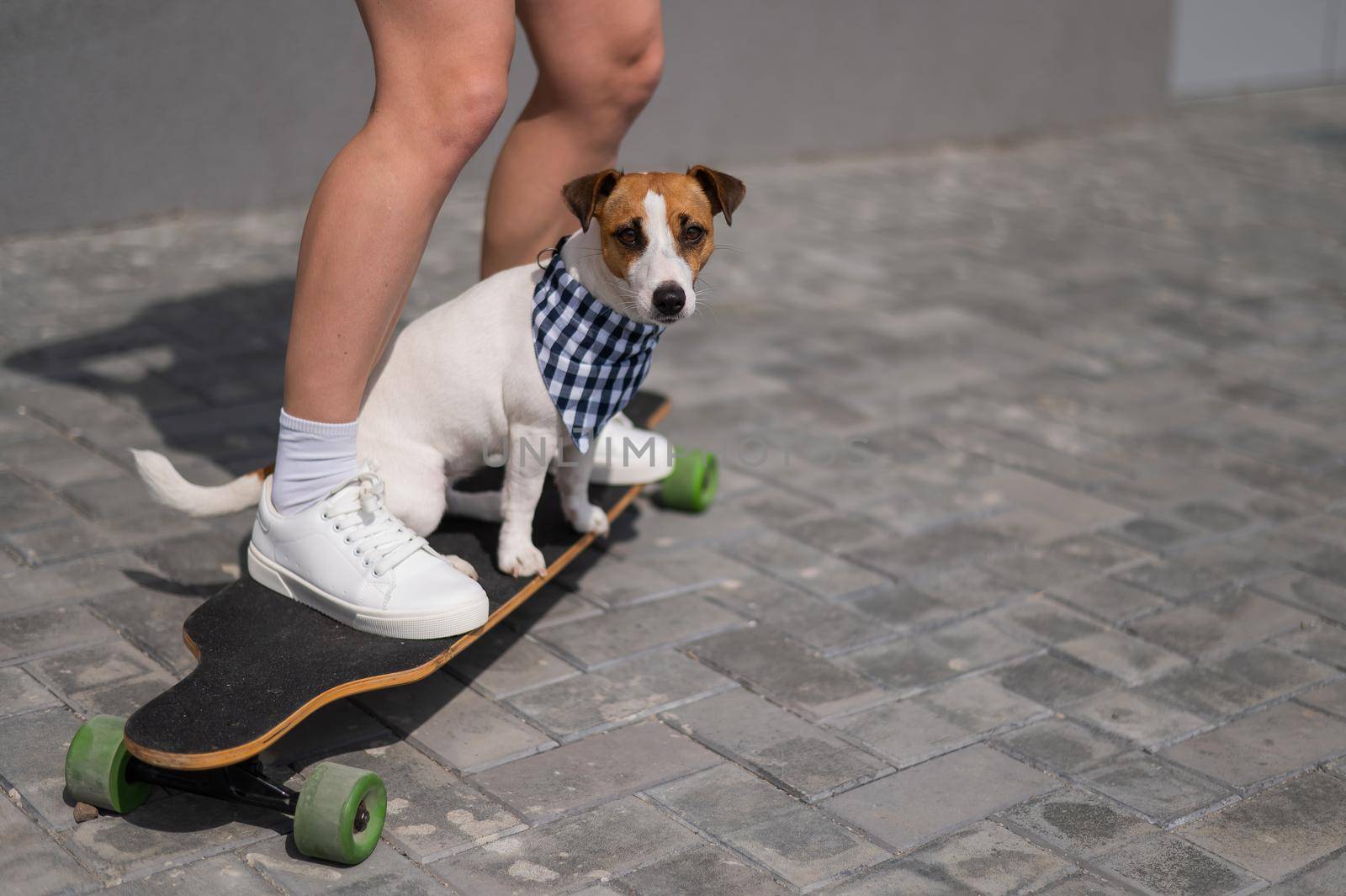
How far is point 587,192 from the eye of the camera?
8.45 ft

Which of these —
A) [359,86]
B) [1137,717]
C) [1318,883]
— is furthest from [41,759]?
[359,86]

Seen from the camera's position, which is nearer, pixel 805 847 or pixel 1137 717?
pixel 805 847

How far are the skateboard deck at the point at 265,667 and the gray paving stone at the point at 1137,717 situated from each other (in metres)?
1.10

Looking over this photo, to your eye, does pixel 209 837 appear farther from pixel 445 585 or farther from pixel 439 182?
pixel 439 182

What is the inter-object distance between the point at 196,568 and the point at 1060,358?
9.95 feet

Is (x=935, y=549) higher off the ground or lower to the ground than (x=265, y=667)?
lower

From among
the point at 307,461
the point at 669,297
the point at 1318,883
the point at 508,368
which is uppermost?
the point at 669,297

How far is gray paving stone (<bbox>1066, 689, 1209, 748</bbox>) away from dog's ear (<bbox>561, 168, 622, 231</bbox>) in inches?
53.2

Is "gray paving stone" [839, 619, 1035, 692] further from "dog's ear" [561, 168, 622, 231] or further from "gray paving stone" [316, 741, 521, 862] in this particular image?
"dog's ear" [561, 168, 622, 231]

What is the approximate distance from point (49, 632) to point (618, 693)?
3.79 ft

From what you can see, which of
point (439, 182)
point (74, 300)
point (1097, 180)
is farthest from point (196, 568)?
point (1097, 180)

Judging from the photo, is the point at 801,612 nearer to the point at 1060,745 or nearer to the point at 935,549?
the point at 935,549

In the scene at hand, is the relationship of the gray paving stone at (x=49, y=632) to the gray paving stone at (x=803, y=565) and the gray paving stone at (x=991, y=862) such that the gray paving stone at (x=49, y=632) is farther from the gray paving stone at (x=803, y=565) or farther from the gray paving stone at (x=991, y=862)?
the gray paving stone at (x=991, y=862)

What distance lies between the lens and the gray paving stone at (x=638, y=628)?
2.81 m
